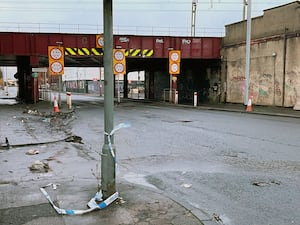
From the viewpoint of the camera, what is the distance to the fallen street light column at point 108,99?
4.94m

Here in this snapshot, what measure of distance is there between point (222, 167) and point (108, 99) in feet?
11.4

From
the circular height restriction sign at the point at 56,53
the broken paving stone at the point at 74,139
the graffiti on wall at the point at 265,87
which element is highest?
the circular height restriction sign at the point at 56,53

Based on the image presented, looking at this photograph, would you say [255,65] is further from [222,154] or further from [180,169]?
[180,169]

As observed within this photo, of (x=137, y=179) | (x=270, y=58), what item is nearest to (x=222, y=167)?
(x=137, y=179)

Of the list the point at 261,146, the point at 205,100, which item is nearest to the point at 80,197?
the point at 261,146

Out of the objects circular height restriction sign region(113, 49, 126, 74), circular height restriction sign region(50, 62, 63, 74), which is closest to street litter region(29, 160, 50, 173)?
circular height restriction sign region(50, 62, 63, 74)

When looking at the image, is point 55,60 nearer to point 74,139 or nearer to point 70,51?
point 70,51

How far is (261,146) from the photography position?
9.95m

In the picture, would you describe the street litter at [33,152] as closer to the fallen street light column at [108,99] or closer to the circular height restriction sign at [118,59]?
the fallen street light column at [108,99]

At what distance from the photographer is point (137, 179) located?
6609 mm

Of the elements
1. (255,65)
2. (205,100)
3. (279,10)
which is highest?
(279,10)

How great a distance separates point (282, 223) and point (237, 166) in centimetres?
314

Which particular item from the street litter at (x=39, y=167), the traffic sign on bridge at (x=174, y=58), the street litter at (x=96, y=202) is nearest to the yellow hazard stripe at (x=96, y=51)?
the traffic sign on bridge at (x=174, y=58)

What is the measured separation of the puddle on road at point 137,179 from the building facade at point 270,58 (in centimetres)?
1863
